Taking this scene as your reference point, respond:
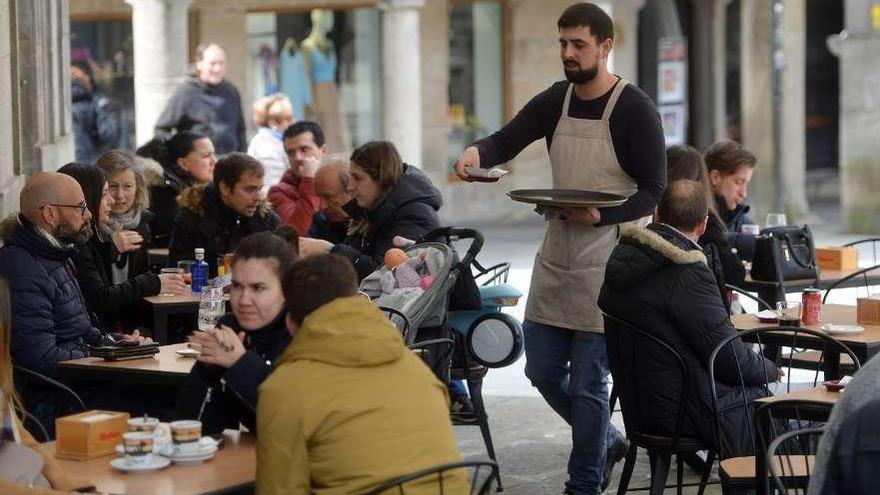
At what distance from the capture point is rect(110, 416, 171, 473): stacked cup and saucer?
492cm

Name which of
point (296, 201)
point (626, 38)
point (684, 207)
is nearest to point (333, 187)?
point (296, 201)

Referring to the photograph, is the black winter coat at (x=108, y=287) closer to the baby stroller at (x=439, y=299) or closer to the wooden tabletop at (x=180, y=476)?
the baby stroller at (x=439, y=299)

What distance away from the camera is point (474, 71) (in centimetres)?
2284

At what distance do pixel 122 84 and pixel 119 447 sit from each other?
668 inches

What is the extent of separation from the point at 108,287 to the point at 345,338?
408 centimetres

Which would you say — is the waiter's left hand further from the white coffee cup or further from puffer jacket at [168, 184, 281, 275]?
puffer jacket at [168, 184, 281, 275]

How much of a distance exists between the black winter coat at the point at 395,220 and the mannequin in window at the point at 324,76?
13.7 meters

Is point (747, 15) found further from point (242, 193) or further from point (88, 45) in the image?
point (242, 193)

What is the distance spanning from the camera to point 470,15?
22.8m

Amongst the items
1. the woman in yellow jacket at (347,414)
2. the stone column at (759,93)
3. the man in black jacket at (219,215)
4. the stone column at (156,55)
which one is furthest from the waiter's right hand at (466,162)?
the stone column at (759,93)

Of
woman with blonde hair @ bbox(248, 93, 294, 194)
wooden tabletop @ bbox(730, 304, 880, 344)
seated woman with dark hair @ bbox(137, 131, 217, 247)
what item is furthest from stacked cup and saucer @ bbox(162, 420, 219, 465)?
woman with blonde hair @ bbox(248, 93, 294, 194)

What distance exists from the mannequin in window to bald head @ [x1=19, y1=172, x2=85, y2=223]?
48.5ft

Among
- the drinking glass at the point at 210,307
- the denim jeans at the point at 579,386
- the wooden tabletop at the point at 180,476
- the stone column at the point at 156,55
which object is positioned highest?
the stone column at the point at 156,55

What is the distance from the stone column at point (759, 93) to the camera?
21828 mm
